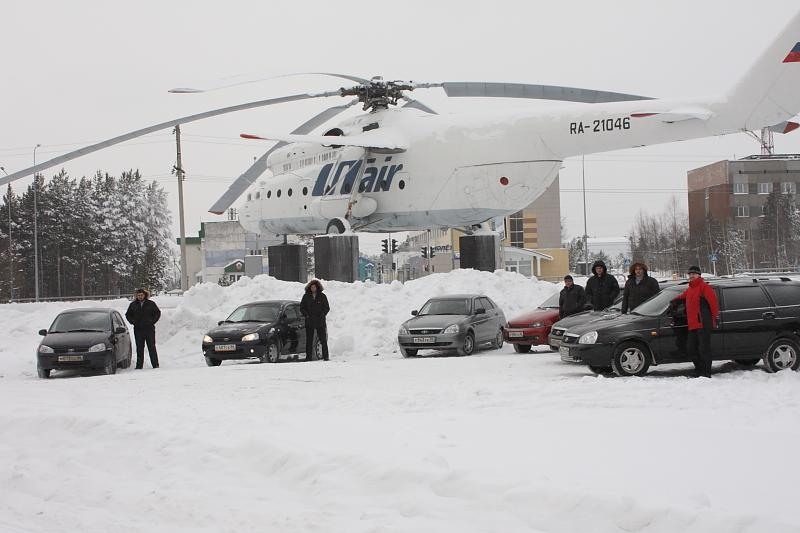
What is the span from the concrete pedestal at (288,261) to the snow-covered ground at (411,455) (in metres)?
17.4

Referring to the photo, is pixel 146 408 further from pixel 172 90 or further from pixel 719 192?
pixel 719 192

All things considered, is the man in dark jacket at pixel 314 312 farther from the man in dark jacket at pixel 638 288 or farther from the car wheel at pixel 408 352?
the man in dark jacket at pixel 638 288

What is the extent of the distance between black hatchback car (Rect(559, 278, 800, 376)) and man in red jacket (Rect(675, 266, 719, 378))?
45cm

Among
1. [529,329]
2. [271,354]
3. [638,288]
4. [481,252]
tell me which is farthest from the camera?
[481,252]

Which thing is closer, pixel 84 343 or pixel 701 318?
pixel 701 318

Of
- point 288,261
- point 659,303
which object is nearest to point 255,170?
point 288,261

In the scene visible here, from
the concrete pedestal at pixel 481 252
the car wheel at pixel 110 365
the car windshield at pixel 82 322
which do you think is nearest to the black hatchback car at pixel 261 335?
the car wheel at pixel 110 365

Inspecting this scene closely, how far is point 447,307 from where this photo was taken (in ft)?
66.5

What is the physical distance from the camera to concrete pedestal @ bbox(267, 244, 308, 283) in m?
30.8

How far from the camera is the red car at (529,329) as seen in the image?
19000 mm

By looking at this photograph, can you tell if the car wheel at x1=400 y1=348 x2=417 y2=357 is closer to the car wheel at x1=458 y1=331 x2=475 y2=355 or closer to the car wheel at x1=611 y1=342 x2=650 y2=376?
the car wheel at x1=458 y1=331 x2=475 y2=355

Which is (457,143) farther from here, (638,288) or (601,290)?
(638,288)

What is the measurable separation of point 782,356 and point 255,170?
21.5 meters

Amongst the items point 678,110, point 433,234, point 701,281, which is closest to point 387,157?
point 678,110
